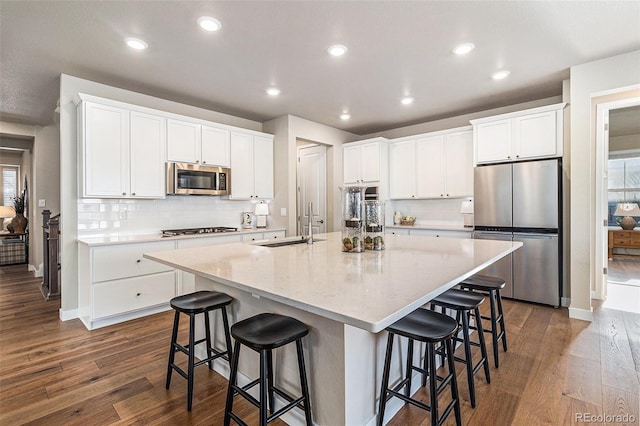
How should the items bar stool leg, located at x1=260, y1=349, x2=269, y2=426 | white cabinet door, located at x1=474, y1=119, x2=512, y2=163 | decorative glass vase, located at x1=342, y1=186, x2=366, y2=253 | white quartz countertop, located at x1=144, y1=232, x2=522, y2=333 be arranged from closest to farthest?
white quartz countertop, located at x1=144, y1=232, x2=522, y2=333 < bar stool leg, located at x1=260, y1=349, x2=269, y2=426 < decorative glass vase, located at x1=342, y1=186, x2=366, y2=253 < white cabinet door, located at x1=474, y1=119, x2=512, y2=163

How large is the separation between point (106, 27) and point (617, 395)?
14.5 feet

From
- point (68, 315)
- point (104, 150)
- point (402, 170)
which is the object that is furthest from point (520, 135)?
point (68, 315)

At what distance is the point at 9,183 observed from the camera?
283 inches

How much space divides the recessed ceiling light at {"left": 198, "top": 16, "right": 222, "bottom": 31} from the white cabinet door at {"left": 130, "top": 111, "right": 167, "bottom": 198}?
169 centimetres

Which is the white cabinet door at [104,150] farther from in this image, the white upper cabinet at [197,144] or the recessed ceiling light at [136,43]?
the recessed ceiling light at [136,43]

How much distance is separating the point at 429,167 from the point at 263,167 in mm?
2658

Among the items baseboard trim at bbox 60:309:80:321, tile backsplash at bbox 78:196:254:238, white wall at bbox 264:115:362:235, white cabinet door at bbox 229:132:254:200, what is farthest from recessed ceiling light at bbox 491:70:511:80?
baseboard trim at bbox 60:309:80:321

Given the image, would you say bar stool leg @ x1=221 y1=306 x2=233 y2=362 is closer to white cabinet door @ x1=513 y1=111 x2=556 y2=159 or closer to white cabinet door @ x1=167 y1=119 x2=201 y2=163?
white cabinet door @ x1=167 y1=119 x2=201 y2=163

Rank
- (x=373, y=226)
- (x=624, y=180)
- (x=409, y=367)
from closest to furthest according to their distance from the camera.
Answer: (x=409, y=367)
(x=373, y=226)
(x=624, y=180)

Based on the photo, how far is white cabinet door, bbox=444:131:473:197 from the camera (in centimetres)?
466

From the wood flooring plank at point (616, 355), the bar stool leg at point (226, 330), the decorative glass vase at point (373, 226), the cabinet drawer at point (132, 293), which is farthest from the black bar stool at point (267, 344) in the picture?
the cabinet drawer at point (132, 293)

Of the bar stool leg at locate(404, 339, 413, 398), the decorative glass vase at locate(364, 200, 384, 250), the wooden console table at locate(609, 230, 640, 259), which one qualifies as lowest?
the bar stool leg at locate(404, 339, 413, 398)

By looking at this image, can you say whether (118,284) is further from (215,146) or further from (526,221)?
(526,221)

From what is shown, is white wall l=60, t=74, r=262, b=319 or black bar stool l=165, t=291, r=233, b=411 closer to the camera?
black bar stool l=165, t=291, r=233, b=411
